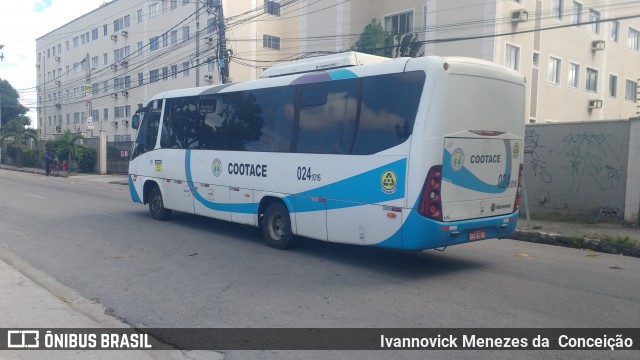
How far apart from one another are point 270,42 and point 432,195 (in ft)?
123

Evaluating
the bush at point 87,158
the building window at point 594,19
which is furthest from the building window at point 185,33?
the building window at point 594,19

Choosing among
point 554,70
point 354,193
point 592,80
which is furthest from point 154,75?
point 354,193

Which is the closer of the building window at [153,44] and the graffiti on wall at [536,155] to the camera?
the graffiti on wall at [536,155]

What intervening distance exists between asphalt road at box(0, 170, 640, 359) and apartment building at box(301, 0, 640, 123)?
14218mm

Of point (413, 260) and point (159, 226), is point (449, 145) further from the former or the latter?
point (159, 226)

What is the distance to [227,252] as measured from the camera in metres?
9.59

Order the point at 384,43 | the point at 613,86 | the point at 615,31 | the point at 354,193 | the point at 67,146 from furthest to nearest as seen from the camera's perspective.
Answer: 1. the point at 67,146
2. the point at 613,86
3. the point at 615,31
4. the point at 384,43
5. the point at 354,193

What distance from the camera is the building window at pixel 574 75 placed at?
28312mm

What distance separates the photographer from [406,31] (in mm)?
26516

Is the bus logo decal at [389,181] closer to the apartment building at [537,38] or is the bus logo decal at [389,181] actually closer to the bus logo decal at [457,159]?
the bus logo decal at [457,159]

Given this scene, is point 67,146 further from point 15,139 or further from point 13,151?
point 13,151

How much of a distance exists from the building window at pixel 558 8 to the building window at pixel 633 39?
9.33 metres

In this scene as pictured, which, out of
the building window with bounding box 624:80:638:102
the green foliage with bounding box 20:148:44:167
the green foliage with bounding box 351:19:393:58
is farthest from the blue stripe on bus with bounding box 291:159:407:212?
the green foliage with bounding box 20:148:44:167

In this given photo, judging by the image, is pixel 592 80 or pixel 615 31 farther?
pixel 615 31
